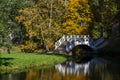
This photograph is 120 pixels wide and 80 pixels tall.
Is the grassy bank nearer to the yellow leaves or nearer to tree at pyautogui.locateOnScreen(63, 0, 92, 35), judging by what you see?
the yellow leaves

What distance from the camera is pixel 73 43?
77062mm

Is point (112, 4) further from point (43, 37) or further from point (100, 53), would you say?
point (43, 37)

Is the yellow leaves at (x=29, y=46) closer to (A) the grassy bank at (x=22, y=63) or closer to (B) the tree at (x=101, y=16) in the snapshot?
(B) the tree at (x=101, y=16)

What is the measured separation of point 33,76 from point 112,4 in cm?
4327

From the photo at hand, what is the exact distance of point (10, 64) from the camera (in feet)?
159

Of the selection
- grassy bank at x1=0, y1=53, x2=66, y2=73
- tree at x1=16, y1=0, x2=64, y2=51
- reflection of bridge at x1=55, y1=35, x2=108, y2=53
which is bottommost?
grassy bank at x1=0, y1=53, x2=66, y2=73

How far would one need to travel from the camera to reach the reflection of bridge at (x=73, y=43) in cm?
7606

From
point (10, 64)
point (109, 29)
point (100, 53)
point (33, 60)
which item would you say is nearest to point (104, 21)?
point (109, 29)

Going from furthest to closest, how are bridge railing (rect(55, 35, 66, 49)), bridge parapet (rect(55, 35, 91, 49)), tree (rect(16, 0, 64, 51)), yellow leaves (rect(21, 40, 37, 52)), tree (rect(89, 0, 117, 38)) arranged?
tree (rect(89, 0, 117, 38)) → yellow leaves (rect(21, 40, 37, 52)) → bridge parapet (rect(55, 35, 91, 49)) → bridge railing (rect(55, 35, 66, 49)) → tree (rect(16, 0, 64, 51))

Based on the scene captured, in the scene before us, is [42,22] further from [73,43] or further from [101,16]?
[101,16]

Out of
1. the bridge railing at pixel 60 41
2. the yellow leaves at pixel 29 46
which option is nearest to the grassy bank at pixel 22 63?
the bridge railing at pixel 60 41

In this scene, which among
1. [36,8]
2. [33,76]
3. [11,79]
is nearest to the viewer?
[11,79]

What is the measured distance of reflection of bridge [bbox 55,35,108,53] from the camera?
76.1m

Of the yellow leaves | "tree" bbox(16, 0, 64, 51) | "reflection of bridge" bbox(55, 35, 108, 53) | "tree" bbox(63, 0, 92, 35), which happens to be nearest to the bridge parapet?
"reflection of bridge" bbox(55, 35, 108, 53)
